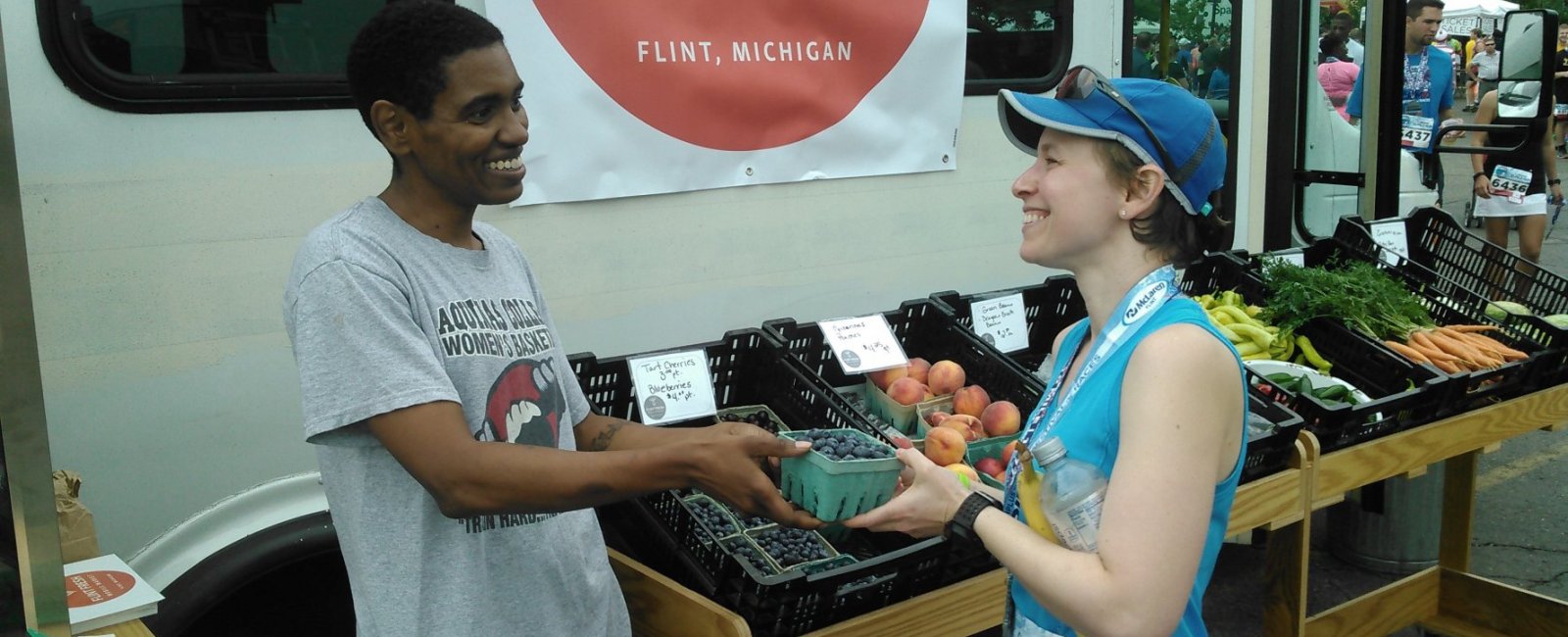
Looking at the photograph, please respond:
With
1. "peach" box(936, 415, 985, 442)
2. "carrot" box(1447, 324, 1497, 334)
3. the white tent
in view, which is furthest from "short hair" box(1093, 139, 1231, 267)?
the white tent

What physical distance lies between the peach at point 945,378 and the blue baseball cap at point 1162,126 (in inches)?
64.9

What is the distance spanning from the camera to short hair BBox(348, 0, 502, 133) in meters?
1.86

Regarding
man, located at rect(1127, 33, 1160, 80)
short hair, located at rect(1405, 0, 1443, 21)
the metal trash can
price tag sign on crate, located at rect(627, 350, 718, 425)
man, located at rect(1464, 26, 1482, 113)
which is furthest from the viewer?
man, located at rect(1464, 26, 1482, 113)

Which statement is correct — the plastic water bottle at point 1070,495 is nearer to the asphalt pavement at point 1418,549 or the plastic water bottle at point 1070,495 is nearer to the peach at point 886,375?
the peach at point 886,375

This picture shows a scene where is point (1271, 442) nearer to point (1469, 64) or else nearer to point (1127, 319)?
point (1127, 319)

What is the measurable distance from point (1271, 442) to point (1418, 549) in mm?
2290

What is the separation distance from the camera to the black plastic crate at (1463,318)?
392 cm

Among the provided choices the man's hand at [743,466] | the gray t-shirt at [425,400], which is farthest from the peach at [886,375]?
the gray t-shirt at [425,400]

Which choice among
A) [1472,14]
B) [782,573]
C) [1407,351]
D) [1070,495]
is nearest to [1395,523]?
[1407,351]

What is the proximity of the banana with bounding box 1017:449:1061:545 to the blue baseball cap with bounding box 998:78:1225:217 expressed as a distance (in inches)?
16.7

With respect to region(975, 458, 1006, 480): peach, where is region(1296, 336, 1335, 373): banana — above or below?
A: above

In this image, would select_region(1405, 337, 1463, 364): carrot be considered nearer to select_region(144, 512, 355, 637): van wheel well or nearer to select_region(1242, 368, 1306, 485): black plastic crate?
select_region(1242, 368, 1306, 485): black plastic crate

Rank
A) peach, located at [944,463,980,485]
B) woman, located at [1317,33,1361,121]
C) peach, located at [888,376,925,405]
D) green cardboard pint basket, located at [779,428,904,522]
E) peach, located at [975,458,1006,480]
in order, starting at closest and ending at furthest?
green cardboard pint basket, located at [779,428,904,522], peach, located at [944,463,980,485], peach, located at [975,458,1006,480], peach, located at [888,376,925,405], woman, located at [1317,33,1361,121]

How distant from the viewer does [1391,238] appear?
481cm
